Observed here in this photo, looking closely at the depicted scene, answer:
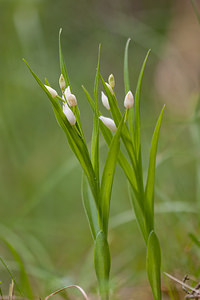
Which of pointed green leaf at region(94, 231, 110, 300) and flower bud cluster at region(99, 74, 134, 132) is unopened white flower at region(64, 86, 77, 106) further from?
pointed green leaf at region(94, 231, 110, 300)

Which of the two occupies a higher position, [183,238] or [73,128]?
[73,128]

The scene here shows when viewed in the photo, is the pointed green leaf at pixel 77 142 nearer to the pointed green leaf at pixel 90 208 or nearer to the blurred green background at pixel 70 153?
the pointed green leaf at pixel 90 208

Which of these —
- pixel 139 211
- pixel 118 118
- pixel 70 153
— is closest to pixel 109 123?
pixel 118 118

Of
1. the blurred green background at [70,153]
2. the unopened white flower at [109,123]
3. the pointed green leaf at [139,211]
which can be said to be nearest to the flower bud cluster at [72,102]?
the unopened white flower at [109,123]

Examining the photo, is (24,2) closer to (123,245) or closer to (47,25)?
(47,25)

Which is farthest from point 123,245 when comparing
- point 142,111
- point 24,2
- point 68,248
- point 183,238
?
point 24,2

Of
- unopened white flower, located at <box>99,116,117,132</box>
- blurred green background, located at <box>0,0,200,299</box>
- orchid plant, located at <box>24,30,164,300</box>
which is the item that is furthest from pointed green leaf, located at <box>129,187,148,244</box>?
blurred green background, located at <box>0,0,200,299</box>

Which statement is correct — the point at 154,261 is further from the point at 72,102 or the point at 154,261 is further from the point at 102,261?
the point at 72,102
